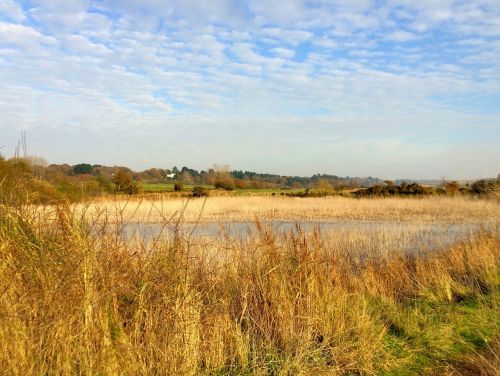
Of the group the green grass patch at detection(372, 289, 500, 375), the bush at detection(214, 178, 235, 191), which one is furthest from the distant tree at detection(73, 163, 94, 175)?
the bush at detection(214, 178, 235, 191)

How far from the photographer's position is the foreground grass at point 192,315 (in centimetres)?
345

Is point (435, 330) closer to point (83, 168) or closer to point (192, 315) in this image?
point (192, 315)

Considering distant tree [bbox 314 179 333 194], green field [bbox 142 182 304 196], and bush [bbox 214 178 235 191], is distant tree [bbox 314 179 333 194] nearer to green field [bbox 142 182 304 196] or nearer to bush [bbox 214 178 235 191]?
green field [bbox 142 182 304 196]

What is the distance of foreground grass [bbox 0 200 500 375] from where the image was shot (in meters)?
3.45

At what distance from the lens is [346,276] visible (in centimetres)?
714

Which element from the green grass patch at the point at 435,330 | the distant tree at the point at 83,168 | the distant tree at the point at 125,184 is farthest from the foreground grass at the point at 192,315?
the distant tree at the point at 83,168

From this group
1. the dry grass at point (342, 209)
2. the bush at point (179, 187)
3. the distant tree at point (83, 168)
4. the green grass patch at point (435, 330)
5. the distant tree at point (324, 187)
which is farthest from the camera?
the distant tree at point (324, 187)

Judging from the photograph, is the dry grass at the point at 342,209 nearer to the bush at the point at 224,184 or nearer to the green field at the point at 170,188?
the green field at the point at 170,188

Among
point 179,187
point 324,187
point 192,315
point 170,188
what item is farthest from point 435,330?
point 324,187

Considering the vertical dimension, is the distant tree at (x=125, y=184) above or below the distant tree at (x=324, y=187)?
above

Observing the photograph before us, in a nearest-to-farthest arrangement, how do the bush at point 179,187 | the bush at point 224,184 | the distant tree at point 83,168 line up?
the distant tree at point 83,168 < the bush at point 179,187 < the bush at point 224,184

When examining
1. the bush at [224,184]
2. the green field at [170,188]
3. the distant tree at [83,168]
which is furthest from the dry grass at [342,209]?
the bush at [224,184]

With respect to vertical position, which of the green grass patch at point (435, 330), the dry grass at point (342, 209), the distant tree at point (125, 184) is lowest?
the green grass patch at point (435, 330)

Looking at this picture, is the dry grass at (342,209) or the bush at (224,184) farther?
the bush at (224,184)
